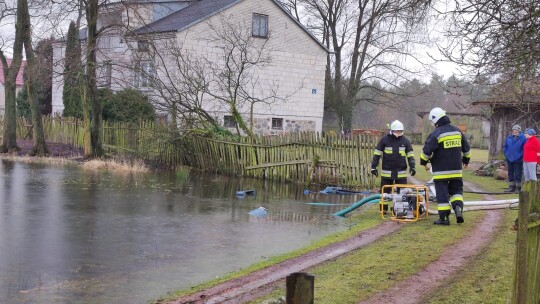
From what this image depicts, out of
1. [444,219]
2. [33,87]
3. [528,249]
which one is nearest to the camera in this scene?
[528,249]

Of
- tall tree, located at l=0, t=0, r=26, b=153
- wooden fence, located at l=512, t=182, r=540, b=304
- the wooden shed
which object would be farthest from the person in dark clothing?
the wooden shed

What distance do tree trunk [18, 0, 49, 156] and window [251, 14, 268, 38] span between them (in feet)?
37.0

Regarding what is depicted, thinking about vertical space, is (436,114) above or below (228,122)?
below

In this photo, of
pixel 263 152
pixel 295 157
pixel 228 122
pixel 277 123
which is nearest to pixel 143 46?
pixel 228 122

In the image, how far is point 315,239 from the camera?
34.2 ft

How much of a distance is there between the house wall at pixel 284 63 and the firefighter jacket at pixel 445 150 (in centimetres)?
2131

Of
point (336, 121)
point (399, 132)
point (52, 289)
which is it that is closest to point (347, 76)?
point (336, 121)

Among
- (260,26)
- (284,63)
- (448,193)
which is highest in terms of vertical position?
(260,26)

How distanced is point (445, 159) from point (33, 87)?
2127cm

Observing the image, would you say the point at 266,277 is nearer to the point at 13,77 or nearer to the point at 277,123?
the point at 13,77

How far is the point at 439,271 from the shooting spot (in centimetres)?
742

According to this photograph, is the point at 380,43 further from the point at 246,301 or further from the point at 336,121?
the point at 246,301

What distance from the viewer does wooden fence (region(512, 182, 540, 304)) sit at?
426cm

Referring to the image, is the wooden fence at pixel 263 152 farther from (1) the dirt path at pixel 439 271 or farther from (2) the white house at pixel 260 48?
(1) the dirt path at pixel 439 271
